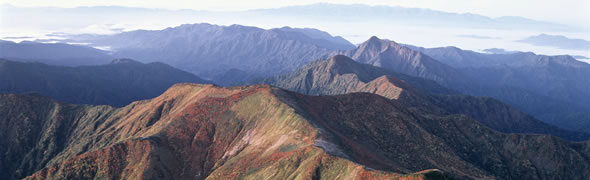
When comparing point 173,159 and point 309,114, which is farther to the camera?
point 309,114

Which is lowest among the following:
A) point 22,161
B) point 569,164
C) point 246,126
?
point 22,161

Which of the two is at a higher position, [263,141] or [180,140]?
[263,141]

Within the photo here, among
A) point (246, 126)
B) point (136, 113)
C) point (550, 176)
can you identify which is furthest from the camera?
point (136, 113)

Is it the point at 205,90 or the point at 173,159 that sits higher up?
the point at 205,90

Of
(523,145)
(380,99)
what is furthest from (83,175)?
(523,145)

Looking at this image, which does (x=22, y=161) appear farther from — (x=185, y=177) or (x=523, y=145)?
(x=523, y=145)

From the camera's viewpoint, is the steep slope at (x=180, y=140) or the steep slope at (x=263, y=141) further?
the steep slope at (x=263, y=141)

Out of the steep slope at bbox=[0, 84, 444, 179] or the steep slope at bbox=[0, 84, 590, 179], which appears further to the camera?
the steep slope at bbox=[0, 84, 590, 179]

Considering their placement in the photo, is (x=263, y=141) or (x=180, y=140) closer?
(x=263, y=141)
